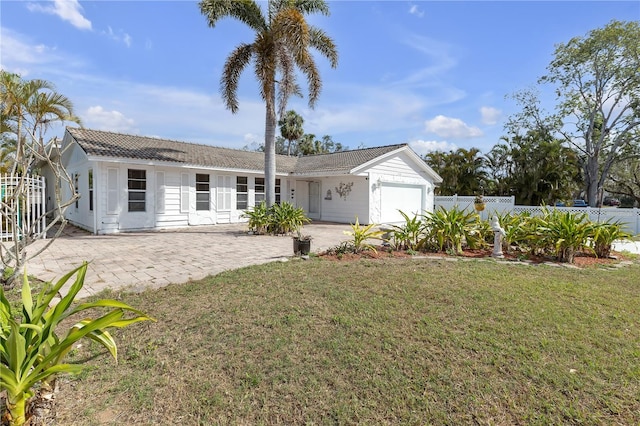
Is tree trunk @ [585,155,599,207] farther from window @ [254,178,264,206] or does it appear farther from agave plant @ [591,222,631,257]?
window @ [254,178,264,206]

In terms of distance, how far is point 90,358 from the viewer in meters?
3.20

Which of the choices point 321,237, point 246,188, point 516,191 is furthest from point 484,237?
point 516,191

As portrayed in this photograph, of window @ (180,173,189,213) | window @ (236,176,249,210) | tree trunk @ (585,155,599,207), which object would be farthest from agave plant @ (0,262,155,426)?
tree trunk @ (585,155,599,207)

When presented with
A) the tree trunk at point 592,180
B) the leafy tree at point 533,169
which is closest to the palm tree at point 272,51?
the leafy tree at point 533,169

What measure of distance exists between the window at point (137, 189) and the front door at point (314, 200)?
27.8ft

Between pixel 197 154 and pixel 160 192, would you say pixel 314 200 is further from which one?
pixel 160 192

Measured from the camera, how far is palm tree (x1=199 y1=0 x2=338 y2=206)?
10433mm

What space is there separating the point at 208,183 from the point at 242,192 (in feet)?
5.80

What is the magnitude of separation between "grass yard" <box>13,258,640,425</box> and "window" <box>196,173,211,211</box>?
1001cm

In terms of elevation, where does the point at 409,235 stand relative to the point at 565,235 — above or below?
below

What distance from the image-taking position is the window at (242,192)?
15.5 meters

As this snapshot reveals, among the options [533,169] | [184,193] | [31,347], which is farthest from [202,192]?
[533,169]

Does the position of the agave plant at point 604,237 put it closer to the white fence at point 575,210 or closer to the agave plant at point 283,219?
the white fence at point 575,210

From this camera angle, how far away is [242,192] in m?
15.7
